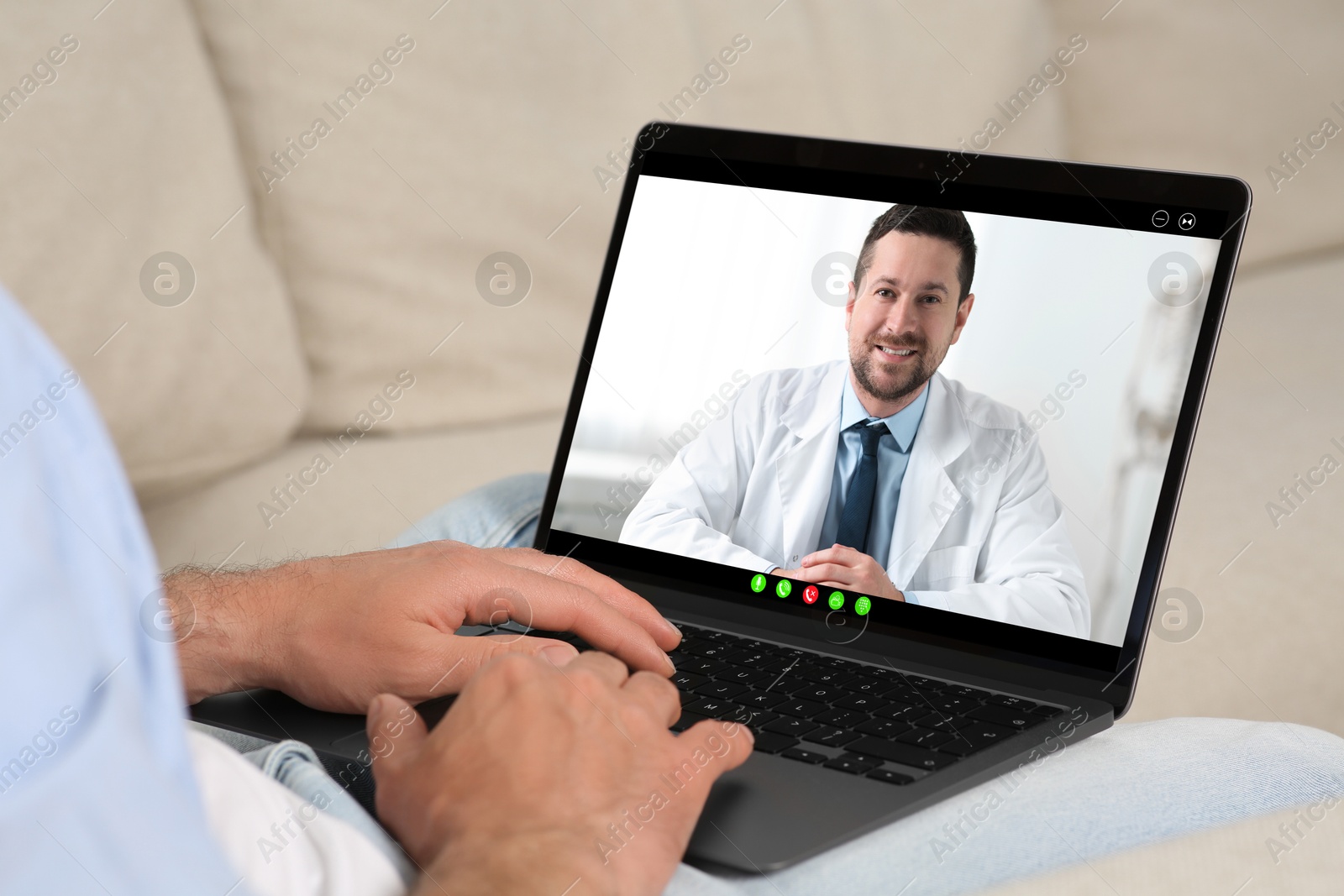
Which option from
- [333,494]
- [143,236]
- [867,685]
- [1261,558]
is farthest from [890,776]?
[143,236]

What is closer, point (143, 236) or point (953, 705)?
point (953, 705)

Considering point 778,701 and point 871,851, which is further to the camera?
point 778,701

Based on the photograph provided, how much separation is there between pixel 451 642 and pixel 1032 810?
11.7 inches

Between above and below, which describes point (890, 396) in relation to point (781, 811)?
above

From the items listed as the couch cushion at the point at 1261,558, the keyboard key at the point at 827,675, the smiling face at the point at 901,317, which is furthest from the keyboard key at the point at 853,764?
the couch cushion at the point at 1261,558

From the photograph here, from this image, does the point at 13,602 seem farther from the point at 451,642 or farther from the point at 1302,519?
the point at 1302,519

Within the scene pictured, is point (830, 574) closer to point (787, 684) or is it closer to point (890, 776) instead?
point (787, 684)

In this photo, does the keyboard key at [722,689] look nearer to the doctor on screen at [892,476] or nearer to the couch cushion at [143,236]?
the doctor on screen at [892,476]

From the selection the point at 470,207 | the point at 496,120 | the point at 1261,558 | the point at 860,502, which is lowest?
the point at 860,502

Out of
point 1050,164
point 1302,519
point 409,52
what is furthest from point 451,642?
point 409,52

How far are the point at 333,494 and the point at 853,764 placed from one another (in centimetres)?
79

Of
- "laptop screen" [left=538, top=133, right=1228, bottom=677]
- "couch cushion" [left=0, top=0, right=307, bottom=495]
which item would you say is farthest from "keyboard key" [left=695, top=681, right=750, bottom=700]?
"couch cushion" [left=0, top=0, right=307, bottom=495]

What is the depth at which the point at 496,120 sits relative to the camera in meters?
1.33

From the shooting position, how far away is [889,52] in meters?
1.46
